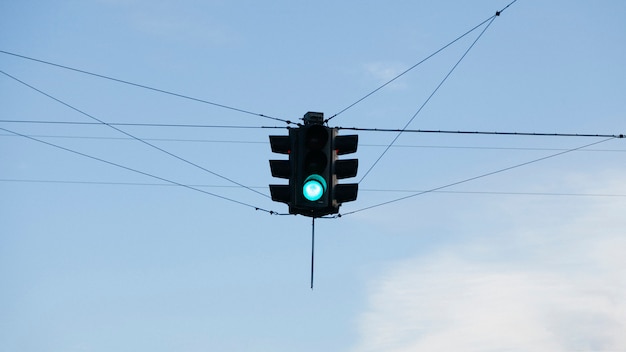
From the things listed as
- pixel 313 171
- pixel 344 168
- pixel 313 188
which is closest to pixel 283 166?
pixel 313 171

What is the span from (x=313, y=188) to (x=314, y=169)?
0.27m

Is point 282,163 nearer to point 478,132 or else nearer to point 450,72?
point 478,132

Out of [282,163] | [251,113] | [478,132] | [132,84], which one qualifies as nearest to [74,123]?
[132,84]

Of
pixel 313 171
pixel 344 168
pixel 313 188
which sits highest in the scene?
pixel 344 168

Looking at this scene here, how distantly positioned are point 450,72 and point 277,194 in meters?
5.95

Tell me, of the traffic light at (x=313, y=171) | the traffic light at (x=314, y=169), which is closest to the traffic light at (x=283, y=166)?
the traffic light at (x=314, y=169)

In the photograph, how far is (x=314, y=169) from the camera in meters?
10.6

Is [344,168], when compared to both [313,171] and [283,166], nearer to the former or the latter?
[313,171]

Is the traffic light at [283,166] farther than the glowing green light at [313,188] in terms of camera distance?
Yes

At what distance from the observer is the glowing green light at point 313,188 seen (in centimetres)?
1045

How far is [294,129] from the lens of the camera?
10898 mm

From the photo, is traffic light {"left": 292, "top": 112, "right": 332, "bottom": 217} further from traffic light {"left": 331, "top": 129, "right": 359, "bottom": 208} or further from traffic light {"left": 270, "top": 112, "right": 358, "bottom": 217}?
traffic light {"left": 331, "top": 129, "right": 359, "bottom": 208}

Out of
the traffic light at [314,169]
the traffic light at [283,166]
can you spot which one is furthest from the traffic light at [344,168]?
the traffic light at [283,166]

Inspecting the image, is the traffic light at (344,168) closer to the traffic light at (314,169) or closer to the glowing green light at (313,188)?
the traffic light at (314,169)
